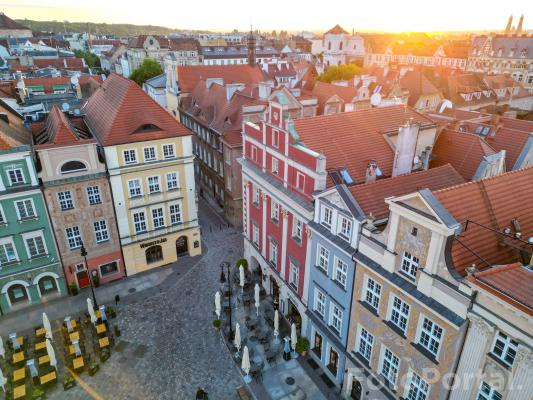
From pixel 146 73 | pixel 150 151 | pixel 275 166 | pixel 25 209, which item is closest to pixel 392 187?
pixel 275 166

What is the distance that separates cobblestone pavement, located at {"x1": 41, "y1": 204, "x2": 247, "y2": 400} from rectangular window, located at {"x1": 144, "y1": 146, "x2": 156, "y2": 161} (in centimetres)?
1277

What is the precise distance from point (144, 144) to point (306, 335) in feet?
74.8

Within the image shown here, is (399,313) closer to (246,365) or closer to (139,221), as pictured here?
(246,365)

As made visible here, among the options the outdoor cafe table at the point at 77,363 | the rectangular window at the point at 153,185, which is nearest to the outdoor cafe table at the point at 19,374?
the outdoor cafe table at the point at 77,363

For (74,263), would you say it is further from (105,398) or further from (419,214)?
(419,214)

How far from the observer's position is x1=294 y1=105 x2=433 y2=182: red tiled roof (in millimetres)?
28648

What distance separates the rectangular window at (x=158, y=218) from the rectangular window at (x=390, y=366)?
25952 millimetres

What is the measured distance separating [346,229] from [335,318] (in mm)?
7171

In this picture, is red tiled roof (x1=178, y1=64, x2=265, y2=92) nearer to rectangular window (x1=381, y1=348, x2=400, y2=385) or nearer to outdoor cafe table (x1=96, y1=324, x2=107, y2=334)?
outdoor cafe table (x1=96, y1=324, x2=107, y2=334)

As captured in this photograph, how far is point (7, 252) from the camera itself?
3259 centimetres

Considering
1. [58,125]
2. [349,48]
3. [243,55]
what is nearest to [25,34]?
[243,55]

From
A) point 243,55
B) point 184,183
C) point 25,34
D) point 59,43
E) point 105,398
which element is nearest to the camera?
point 105,398

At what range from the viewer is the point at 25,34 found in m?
196

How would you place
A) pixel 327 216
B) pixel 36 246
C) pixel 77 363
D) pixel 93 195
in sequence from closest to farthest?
pixel 327 216 → pixel 77 363 → pixel 36 246 → pixel 93 195
